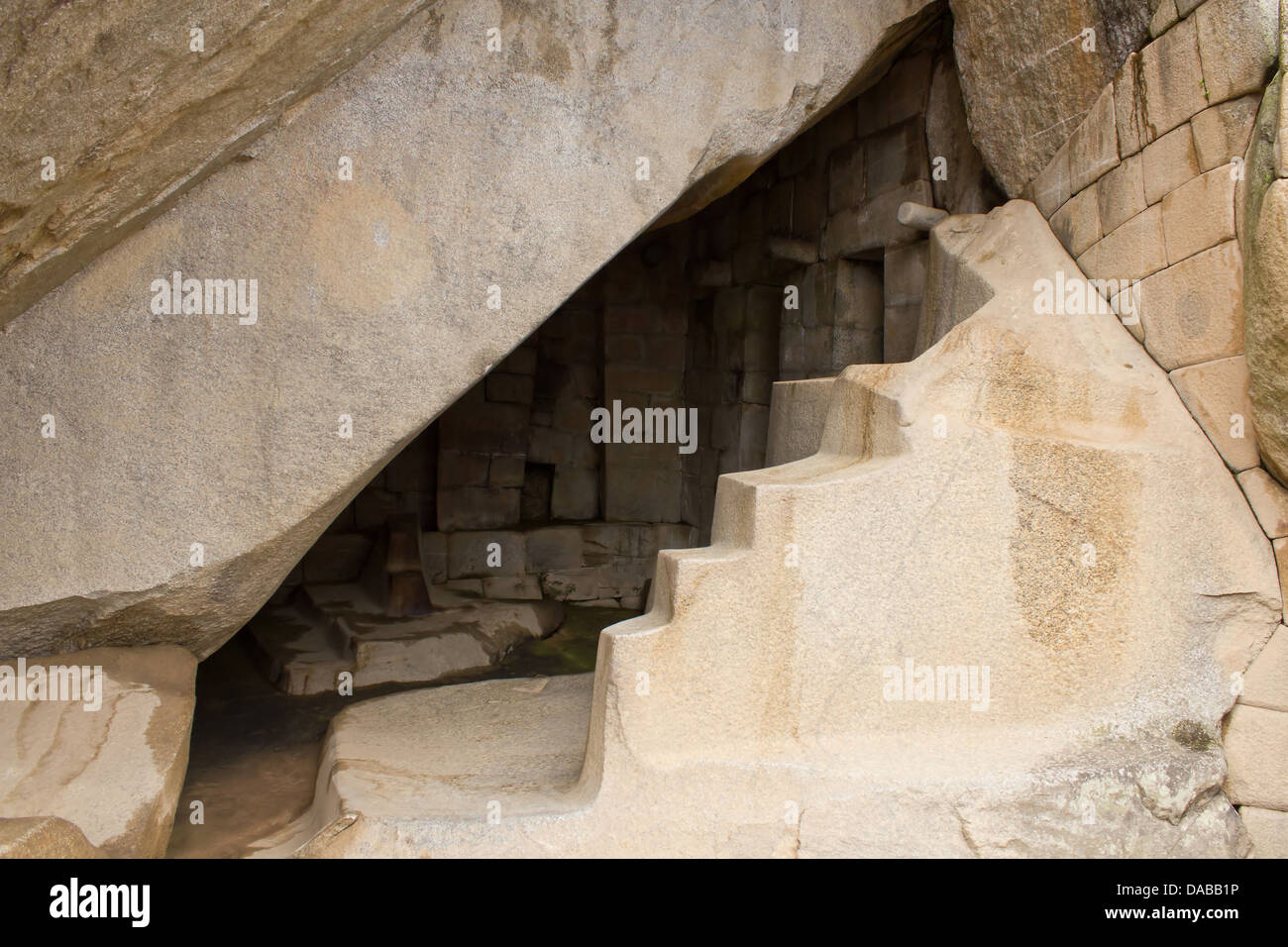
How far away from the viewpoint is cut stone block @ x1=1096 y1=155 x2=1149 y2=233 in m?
2.97

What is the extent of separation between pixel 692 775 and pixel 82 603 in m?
1.77

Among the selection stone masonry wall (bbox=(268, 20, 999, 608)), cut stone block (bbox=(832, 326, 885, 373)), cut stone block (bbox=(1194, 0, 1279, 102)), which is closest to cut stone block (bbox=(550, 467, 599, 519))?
stone masonry wall (bbox=(268, 20, 999, 608))

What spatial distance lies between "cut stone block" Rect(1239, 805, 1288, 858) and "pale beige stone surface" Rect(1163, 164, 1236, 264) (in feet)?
5.00

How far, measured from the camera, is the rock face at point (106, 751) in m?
2.68

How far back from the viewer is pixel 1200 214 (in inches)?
109

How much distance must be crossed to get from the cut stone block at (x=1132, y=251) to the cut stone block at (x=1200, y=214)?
1.2 inches

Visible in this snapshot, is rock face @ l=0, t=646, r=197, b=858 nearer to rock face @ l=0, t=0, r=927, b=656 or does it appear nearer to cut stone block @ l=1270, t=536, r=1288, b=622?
rock face @ l=0, t=0, r=927, b=656

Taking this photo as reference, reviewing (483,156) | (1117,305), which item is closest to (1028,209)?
(1117,305)

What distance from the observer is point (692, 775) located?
2.56 metres

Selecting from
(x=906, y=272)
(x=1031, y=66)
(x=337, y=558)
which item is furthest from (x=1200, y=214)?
(x=337, y=558)

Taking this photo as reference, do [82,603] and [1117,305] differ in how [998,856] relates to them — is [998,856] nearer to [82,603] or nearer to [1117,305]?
[1117,305]

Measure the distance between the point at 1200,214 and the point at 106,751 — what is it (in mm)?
3378

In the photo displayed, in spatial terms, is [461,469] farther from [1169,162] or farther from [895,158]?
[1169,162]

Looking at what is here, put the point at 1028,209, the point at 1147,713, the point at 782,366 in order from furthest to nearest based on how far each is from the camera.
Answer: the point at 782,366 < the point at 1028,209 < the point at 1147,713
